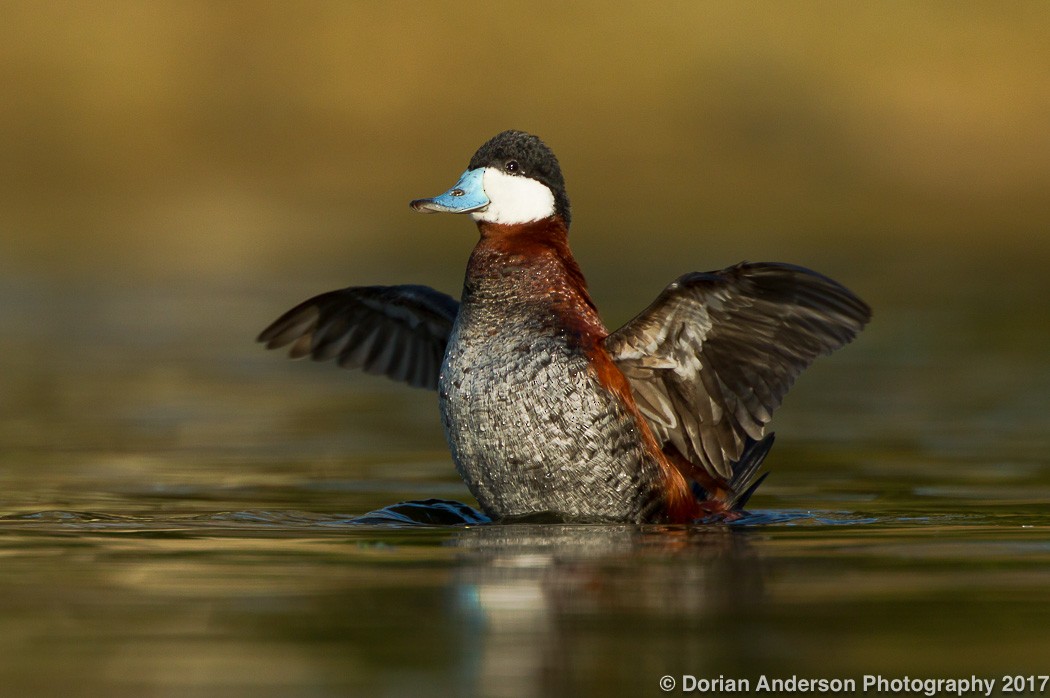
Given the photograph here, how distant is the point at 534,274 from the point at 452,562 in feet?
5.81

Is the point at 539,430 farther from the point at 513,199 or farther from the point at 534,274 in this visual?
the point at 513,199

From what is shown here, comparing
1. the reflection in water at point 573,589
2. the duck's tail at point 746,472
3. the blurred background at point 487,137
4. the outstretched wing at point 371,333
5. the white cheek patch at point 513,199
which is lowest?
the reflection in water at point 573,589

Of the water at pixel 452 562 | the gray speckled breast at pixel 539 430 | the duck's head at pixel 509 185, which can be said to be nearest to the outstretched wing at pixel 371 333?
the water at pixel 452 562

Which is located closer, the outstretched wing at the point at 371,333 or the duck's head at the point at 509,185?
the duck's head at the point at 509,185

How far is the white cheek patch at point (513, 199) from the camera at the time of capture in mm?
8269

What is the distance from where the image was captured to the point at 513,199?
27.2 feet

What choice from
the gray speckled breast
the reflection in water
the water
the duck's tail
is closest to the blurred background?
the water

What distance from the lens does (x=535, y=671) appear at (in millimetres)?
4984

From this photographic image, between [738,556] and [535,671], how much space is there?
1981mm

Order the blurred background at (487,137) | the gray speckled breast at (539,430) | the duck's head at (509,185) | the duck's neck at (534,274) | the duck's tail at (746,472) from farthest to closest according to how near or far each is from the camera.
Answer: the blurred background at (487,137) < the duck's tail at (746,472) < the duck's head at (509,185) < the duck's neck at (534,274) < the gray speckled breast at (539,430)

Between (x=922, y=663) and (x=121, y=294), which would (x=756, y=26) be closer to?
(x=121, y=294)

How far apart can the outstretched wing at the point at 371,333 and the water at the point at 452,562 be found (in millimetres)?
581

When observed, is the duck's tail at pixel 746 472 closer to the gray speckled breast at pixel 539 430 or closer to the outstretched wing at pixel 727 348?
the outstretched wing at pixel 727 348

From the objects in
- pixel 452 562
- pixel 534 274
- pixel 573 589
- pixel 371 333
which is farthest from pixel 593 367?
pixel 371 333
